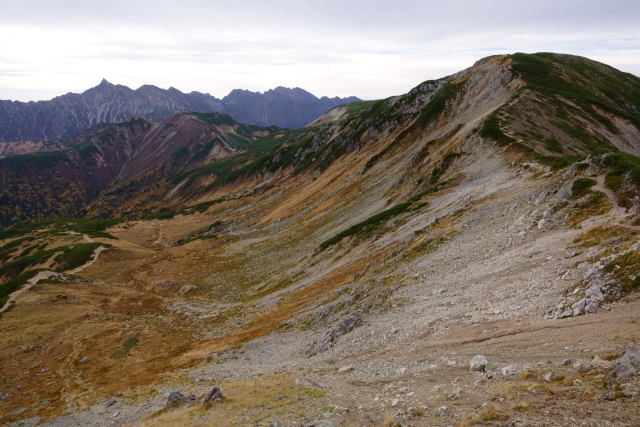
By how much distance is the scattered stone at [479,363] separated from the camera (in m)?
17.5

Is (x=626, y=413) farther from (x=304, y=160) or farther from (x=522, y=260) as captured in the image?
(x=304, y=160)

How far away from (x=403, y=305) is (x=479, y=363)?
535 inches

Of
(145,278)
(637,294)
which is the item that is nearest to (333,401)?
(637,294)

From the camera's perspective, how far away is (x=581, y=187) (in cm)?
3306

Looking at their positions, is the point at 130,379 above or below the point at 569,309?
below

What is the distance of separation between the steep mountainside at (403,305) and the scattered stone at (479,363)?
104 millimetres

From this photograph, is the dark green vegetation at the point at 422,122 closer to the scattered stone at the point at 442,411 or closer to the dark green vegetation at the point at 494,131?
the dark green vegetation at the point at 494,131

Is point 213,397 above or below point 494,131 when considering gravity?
below

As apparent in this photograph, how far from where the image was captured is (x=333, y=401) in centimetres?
1886

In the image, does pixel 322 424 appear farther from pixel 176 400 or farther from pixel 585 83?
pixel 585 83

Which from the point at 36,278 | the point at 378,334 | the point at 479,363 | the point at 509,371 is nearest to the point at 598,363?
the point at 509,371

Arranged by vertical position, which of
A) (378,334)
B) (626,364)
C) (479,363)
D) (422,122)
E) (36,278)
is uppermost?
(422,122)

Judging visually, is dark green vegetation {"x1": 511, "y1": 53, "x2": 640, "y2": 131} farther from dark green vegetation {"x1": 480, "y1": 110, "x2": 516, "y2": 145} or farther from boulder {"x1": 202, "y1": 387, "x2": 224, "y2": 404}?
boulder {"x1": 202, "y1": 387, "x2": 224, "y2": 404}

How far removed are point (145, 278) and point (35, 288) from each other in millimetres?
20976
